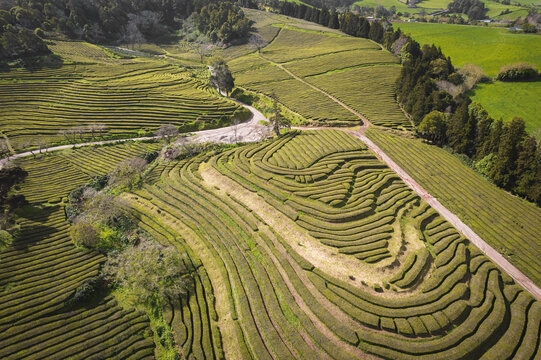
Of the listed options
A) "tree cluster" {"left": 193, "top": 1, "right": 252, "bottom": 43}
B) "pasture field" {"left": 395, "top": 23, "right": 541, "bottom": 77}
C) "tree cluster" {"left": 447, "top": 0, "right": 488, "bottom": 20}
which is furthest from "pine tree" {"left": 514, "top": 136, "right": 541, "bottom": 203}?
"tree cluster" {"left": 447, "top": 0, "right": 488, "bottom": 20}

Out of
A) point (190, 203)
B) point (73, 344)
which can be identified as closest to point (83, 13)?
point (190, 203)

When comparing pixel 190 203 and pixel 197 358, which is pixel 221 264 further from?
pixel 190 203

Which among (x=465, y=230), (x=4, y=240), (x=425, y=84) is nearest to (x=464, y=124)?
(x=425, y=84)

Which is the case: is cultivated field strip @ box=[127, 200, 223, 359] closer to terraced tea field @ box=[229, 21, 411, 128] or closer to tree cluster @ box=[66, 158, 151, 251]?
tree cluster @ box=[66, 158, 151, 251]

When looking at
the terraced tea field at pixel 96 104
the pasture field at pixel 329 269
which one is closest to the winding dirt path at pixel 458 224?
the pasture field at pixel 329 269

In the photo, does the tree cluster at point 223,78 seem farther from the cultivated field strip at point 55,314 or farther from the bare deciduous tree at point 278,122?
the cultivated field strip at point 55,314

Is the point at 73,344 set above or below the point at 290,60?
below
